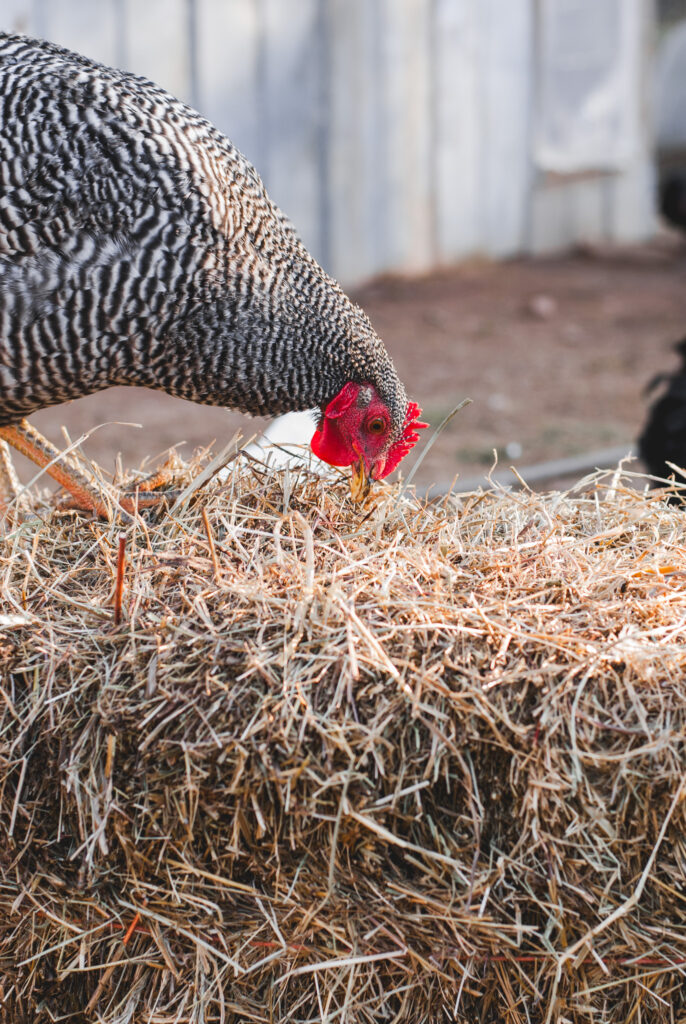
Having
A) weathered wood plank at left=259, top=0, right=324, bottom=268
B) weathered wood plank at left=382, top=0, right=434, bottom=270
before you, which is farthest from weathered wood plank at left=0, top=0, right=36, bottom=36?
weathered wood plank at left=382, top=0, right=434, bottom=270

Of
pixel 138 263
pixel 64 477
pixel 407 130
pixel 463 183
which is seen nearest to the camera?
pixel 138 263

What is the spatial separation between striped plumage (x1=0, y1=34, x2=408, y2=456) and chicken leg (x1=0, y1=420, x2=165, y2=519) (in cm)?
14

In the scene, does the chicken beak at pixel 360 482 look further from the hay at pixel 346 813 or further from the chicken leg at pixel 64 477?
the hay at pixel 346 813

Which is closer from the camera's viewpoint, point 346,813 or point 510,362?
point 346,813

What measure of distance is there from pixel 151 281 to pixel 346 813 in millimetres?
1431

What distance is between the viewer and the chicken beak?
2.58 meters

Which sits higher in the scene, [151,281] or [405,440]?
[151,281]

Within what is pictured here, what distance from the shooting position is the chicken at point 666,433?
3.91 m

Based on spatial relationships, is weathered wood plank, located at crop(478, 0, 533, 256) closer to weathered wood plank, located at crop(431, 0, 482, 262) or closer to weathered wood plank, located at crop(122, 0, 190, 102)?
weathered wood plank, located at crop(431, 0, 482, 262)

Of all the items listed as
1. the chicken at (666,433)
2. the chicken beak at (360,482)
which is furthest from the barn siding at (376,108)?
the chicken beak at (360,482)

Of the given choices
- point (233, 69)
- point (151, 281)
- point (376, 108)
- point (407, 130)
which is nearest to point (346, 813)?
point (151, 281)

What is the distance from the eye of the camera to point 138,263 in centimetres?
249

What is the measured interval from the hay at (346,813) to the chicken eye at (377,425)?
88cm

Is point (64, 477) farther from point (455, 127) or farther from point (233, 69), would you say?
point (455, 127)
